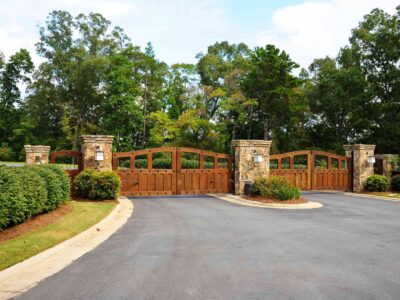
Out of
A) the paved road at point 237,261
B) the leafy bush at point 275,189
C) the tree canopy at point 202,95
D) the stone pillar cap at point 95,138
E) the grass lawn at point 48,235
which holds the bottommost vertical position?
the paved road at point 237,261

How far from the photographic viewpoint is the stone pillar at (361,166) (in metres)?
22.0

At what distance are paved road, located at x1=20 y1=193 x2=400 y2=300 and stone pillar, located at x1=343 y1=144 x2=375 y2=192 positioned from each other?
36.4ft

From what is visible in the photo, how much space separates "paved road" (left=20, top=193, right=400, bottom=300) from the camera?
504cm

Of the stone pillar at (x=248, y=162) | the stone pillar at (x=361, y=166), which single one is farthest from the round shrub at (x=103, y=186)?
the stone pillar at (x=361, y=166)

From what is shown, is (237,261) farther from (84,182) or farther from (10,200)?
(84,182)

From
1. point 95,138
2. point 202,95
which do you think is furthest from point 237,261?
point 202,95

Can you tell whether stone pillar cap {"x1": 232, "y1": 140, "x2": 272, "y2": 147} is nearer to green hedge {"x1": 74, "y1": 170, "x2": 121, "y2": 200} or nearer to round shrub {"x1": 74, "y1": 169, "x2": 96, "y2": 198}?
green hedge {"x1": 74, "y1": 170, "x2": 121, "y2": 200}

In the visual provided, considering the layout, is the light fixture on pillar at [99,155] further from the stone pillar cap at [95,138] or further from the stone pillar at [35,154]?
the stone pillar at [35,154]

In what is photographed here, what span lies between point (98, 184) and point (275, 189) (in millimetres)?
7737

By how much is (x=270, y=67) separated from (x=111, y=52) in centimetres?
2286

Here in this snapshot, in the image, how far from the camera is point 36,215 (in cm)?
1023

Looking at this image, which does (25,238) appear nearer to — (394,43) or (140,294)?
(140,294)

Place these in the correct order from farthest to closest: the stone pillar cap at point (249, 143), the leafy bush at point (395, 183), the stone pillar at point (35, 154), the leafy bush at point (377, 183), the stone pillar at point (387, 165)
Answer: the stone pillar at point (387, 165) → the leafy bush at point (395, 183) → the leafy bush at point (377, 183) → the stone pillar at point (35, 154) → the stone pillar cap at point (249, 143)

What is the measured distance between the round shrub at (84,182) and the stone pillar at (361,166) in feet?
51.4
